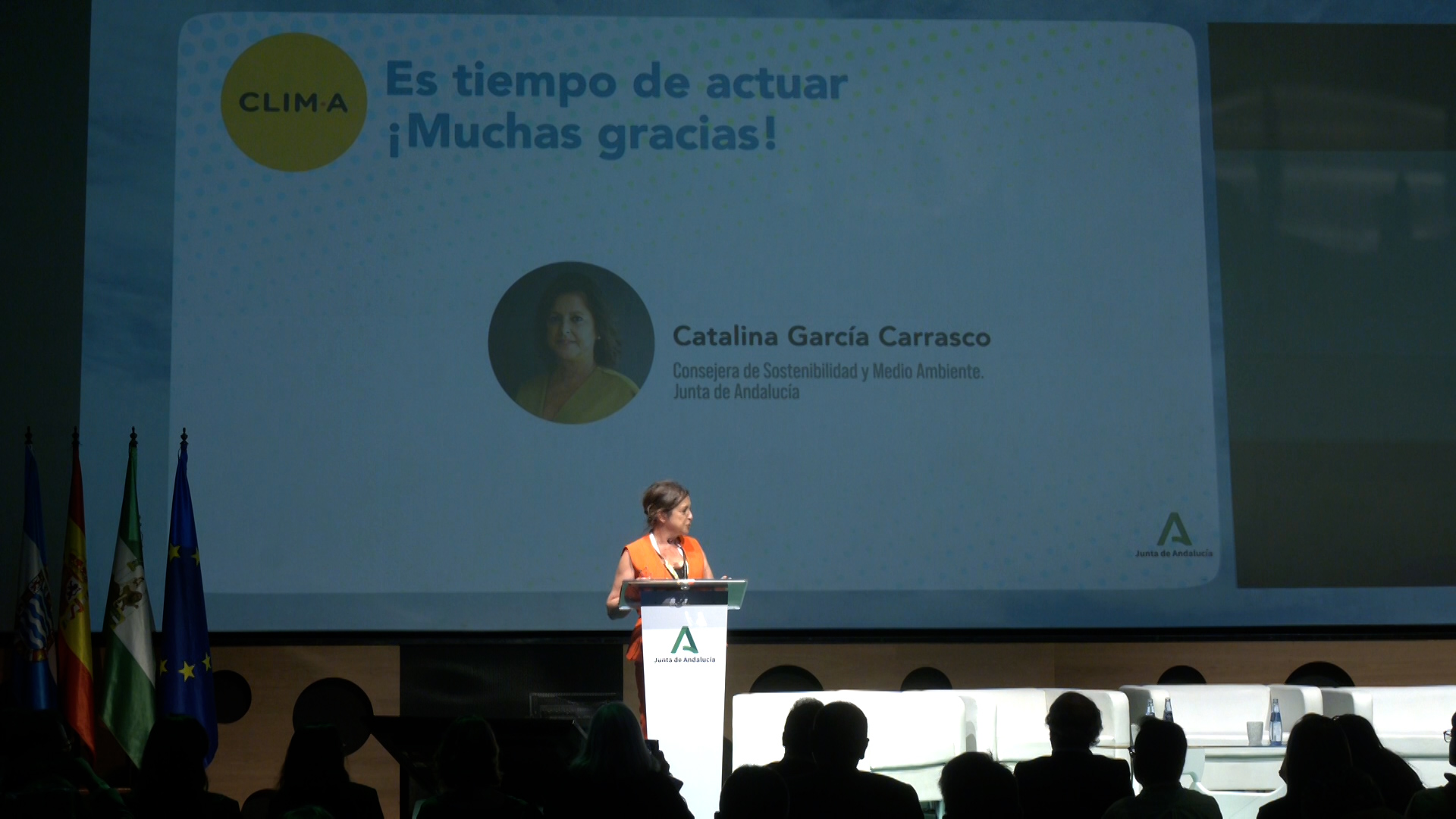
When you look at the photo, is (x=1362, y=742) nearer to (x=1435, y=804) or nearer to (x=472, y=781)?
(x=1435, y=804)

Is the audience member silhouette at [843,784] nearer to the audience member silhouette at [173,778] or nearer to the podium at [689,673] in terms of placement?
the audience member silhouette at [173,778]

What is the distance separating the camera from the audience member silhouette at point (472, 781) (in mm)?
2645

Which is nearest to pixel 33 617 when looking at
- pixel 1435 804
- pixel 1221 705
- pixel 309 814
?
pixel 309 814

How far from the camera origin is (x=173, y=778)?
2.59 m

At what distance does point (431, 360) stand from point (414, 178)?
0.79m

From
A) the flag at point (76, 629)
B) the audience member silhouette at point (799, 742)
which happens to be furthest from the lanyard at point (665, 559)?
the flag at point (76, 629)

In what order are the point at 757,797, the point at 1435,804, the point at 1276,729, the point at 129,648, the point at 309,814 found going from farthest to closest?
the point at 129,648, the point at 1276,729, the point at 1435,804, the point at 757,797, the point at 309,814

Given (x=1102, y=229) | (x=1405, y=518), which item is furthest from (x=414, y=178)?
(x=1405, y=518)

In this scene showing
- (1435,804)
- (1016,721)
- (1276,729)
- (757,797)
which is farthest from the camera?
(1016,721)

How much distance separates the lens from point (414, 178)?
232 inches

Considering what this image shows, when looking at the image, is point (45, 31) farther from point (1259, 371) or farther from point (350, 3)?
point (1259, 371)

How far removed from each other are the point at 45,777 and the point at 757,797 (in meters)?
1.44

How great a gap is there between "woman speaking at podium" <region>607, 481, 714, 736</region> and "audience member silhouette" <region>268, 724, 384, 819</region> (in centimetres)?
183

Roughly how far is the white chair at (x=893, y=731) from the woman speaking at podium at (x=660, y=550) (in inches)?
16.4
